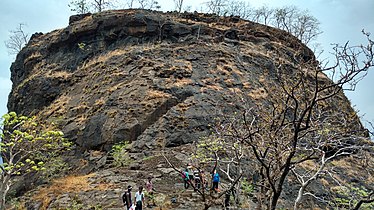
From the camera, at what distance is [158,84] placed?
993 inches

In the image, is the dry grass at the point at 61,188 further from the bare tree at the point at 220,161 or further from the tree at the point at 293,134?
the tree at the point at 293,134

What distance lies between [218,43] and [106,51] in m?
9.87

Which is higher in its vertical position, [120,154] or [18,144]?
[18,144]

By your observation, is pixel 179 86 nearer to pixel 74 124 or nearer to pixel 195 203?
pixel 74 124

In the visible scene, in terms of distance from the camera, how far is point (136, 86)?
2519 cm

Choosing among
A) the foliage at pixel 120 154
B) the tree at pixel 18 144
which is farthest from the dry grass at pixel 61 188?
the foliage at pixel 120 154

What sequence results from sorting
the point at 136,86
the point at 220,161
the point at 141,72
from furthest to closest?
the point at 141,72, the point at 136,86, the point at 220,161

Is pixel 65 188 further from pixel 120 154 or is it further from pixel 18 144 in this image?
pixel 120 154

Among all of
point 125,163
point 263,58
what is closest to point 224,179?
point 125,163

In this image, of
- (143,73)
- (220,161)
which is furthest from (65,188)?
(143,73)

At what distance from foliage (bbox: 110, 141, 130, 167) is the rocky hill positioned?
39 cm

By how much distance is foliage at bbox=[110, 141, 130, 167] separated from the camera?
19406 millimetres

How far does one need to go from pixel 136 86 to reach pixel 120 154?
21.6 feet

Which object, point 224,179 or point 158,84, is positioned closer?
point 224,179
